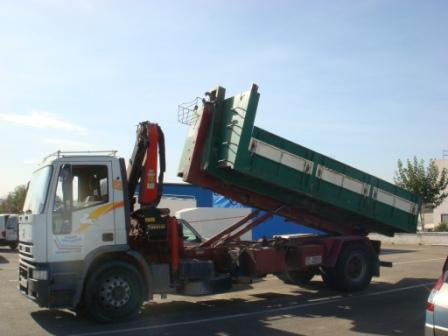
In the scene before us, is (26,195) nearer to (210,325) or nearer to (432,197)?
(210,325)

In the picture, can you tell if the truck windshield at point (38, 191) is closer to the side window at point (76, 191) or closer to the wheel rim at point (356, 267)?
the side window at point (76, 191)

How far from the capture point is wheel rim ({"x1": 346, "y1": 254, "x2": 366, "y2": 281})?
1273 cm

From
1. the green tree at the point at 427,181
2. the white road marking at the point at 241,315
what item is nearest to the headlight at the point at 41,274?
the white road marking at the point at 241,315

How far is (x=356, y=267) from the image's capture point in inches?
508

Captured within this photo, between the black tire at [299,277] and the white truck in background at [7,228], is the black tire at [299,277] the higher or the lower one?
the lower one

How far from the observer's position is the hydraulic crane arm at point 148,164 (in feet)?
34.1

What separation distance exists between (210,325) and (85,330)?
6.63ft

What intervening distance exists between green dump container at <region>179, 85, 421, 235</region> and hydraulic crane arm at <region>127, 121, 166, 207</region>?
3.34ft

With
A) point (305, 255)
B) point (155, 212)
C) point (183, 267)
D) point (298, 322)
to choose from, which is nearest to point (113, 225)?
point (155, 212)

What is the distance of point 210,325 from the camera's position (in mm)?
9148

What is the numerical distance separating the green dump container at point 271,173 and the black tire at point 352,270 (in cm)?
68

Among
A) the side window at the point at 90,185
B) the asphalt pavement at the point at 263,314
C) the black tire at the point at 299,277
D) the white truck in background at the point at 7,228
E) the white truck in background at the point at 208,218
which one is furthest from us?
the white truck in background at the point at 7,228

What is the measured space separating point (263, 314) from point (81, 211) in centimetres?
375

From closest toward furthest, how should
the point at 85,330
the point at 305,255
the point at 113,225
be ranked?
the point at 85,330 → the point at 113,225 → the point at 305,255
